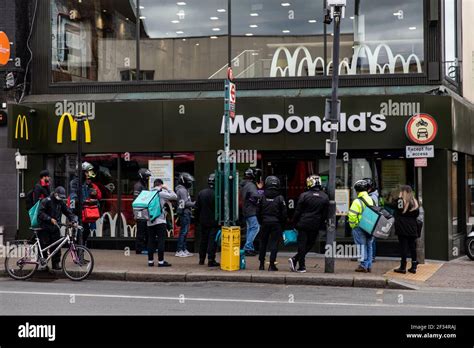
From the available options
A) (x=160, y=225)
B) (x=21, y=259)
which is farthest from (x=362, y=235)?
(x=21, y=259)

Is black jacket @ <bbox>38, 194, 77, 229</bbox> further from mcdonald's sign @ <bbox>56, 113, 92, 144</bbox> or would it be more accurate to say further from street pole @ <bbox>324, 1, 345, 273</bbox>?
street pole @ <bbox>324, 1, 345, 273</bbox>

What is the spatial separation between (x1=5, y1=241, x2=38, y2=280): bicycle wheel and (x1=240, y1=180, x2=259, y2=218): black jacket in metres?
4.70

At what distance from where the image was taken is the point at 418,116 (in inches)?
619

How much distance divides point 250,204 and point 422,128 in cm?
434

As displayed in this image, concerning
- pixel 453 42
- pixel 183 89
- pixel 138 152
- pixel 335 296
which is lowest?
pixel 335 296

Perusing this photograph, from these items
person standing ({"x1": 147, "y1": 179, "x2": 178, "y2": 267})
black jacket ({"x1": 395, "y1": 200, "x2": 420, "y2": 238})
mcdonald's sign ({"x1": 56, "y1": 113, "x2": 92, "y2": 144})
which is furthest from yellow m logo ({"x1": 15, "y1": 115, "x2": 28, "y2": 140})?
black jacket ({"x1": 395, "y1": 200, "x2": 420, "y2": 238})

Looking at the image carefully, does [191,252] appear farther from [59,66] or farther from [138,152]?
[59,66]

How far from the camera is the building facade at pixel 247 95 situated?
1644cm

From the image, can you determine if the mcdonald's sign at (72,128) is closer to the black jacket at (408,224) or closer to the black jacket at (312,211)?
the black jacket at (312,211)

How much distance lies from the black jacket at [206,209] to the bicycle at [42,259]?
8.25 ft

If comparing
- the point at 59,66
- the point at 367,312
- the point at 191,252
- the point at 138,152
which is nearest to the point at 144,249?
the point at 191,252
